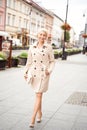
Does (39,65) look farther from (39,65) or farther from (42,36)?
(42,36)

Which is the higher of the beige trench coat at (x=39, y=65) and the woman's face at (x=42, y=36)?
the woman's face at (x=42, y=36)

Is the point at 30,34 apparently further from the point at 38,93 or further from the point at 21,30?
the point at 38,93

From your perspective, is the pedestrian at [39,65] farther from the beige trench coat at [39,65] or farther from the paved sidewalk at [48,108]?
the paved sidewalk at [48,108]

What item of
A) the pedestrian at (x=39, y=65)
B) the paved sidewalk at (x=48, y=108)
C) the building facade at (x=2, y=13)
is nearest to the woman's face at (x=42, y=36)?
the pedestrian at (x=39, y=65)

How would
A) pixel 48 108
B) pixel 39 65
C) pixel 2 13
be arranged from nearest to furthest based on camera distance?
pixel 39 65
pixel 48 108
pixel 2 13

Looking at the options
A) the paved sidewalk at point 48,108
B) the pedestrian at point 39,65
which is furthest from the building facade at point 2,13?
the pedestrian at point 39,65

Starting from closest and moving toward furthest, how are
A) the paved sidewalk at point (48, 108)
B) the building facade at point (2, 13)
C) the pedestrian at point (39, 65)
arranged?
the pedestrian at point (39, 65) → the paved sidewalk at point (48, 108) → the building facade at point (2, 13)

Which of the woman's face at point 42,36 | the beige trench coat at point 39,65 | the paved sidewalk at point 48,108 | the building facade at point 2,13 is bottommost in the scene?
the paved sidewalk at point 48,108

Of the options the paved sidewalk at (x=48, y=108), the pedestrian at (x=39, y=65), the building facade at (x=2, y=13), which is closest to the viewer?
the pedestrian at (x=39, y=65)

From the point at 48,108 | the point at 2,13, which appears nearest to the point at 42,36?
the point at 48,108

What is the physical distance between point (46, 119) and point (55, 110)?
97cm

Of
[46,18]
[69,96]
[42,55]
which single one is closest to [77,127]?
[42,55]

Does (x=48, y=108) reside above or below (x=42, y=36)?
below

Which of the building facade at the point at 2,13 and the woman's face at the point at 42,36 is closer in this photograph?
the woman's face at the point at 42,36
